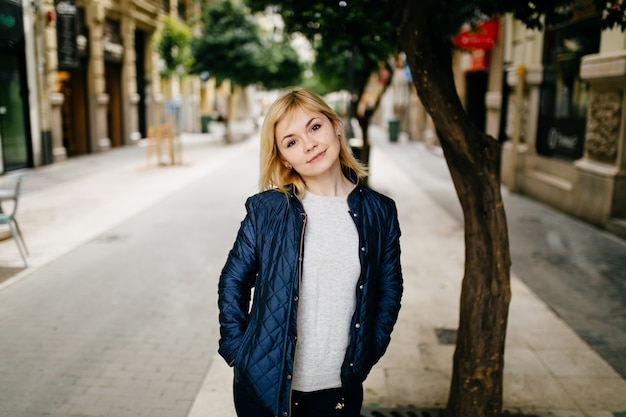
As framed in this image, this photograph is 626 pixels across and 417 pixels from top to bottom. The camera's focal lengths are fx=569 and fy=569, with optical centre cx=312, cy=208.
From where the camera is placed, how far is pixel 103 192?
1216cm

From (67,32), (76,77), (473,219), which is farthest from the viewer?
(76,77)

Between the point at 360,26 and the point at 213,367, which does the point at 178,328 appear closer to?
the point at 213,367

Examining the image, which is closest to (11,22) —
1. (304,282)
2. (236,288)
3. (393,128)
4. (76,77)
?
(76,77)

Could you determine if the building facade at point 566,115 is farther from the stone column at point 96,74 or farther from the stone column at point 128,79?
the stone column at point 128,79

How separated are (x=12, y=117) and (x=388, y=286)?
14.5 m

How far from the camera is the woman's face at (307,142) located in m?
2.21

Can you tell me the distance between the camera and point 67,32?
1620 centimetres

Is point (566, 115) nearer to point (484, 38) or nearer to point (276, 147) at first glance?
point (484, 38)

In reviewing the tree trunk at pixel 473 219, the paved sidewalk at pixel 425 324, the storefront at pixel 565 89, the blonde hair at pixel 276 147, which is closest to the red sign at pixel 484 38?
the storefront at pixel 565 89

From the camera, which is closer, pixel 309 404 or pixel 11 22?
pixel 309 404

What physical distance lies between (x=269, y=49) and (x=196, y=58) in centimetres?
337

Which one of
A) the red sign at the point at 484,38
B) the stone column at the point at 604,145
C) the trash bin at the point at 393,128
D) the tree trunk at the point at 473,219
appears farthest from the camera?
the trash bin at the point at 393,128

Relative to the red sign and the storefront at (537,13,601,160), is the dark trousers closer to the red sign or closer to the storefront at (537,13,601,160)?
the storefront at (537,13,601,160)

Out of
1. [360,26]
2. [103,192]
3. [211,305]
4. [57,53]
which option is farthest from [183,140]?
[211,305]
